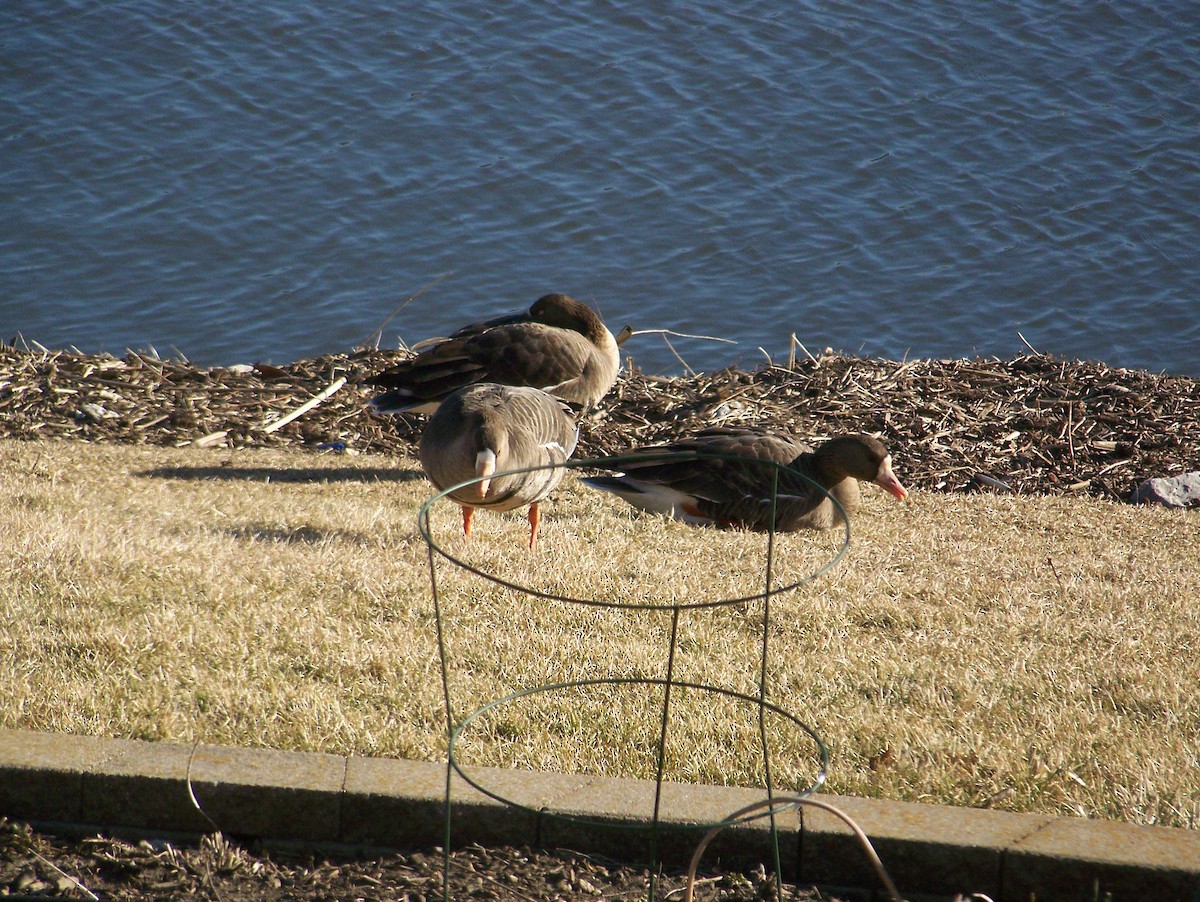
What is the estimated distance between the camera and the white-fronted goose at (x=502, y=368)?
7855 millimetres

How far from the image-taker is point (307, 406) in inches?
349

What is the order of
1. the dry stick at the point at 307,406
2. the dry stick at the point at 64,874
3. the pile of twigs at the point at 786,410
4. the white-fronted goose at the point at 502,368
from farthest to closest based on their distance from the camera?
the dry stick at the point at 307,406 → the pile of twigs at the point at 786,410 → the white-fronted goose at the point at 502,368 → the dry stick at the point at 64,874

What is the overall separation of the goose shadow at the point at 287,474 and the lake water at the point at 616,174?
458 cm

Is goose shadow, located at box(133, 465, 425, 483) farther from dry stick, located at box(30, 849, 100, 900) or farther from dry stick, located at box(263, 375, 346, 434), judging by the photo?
dry stick, located at box(30, 849, 100, 900)

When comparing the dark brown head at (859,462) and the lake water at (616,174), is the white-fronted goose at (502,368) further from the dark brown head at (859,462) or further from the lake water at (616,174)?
the lake water at (616,174)

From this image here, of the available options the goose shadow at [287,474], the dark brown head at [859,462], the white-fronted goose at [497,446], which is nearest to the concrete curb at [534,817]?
the white-fronted goose at [497,446]

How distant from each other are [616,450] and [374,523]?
98.8 inches

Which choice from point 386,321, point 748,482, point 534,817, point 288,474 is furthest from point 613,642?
point 386,321

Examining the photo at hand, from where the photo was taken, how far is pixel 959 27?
61.5 ft

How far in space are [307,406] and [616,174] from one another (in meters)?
7.84

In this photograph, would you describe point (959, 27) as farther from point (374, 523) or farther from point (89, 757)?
point (89, 757)

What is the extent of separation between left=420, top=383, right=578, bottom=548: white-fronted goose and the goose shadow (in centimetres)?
133

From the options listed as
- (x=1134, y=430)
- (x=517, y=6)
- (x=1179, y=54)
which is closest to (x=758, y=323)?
(x=1134, y=430)

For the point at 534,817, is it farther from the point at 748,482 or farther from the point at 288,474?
the point at 288,474
